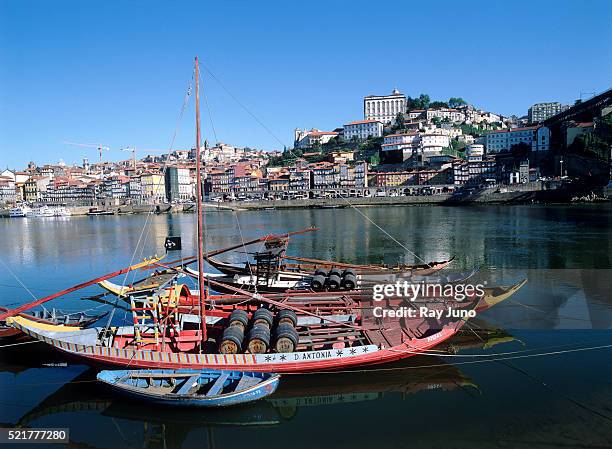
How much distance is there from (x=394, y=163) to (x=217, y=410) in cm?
9881

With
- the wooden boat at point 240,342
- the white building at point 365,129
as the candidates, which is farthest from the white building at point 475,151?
the wooden boat at point 240,342

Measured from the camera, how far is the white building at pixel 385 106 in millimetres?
131875

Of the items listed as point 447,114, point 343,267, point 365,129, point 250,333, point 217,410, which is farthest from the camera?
point 365,129

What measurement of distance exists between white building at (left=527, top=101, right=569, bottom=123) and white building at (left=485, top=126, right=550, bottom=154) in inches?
1633

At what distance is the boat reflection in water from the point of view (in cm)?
834

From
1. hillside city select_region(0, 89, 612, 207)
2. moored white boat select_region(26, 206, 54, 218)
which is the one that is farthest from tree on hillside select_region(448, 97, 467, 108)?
moored white boat select_region(26, 206, 54, 218)

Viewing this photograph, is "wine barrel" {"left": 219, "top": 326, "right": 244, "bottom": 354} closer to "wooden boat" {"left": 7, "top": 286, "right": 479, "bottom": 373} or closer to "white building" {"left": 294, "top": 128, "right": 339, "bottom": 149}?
"wooden boat" {"left": 7, "top": 286, "right": 479, "bottom": 373}

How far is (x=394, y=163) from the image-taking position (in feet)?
341

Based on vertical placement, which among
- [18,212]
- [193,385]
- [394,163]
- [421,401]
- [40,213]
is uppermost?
[394,163]

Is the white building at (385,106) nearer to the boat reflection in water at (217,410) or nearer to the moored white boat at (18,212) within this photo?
the moored white boat at (18,212)

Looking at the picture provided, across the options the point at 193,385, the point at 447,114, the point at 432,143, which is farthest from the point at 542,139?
the point at 193,385

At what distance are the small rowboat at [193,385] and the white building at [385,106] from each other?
128508 mm

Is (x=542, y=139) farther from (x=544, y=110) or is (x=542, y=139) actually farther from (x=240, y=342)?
(x=240, y=342)

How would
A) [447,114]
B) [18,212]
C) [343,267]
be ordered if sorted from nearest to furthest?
1. [343,267]
2. [18,212]
3. [447,114]
